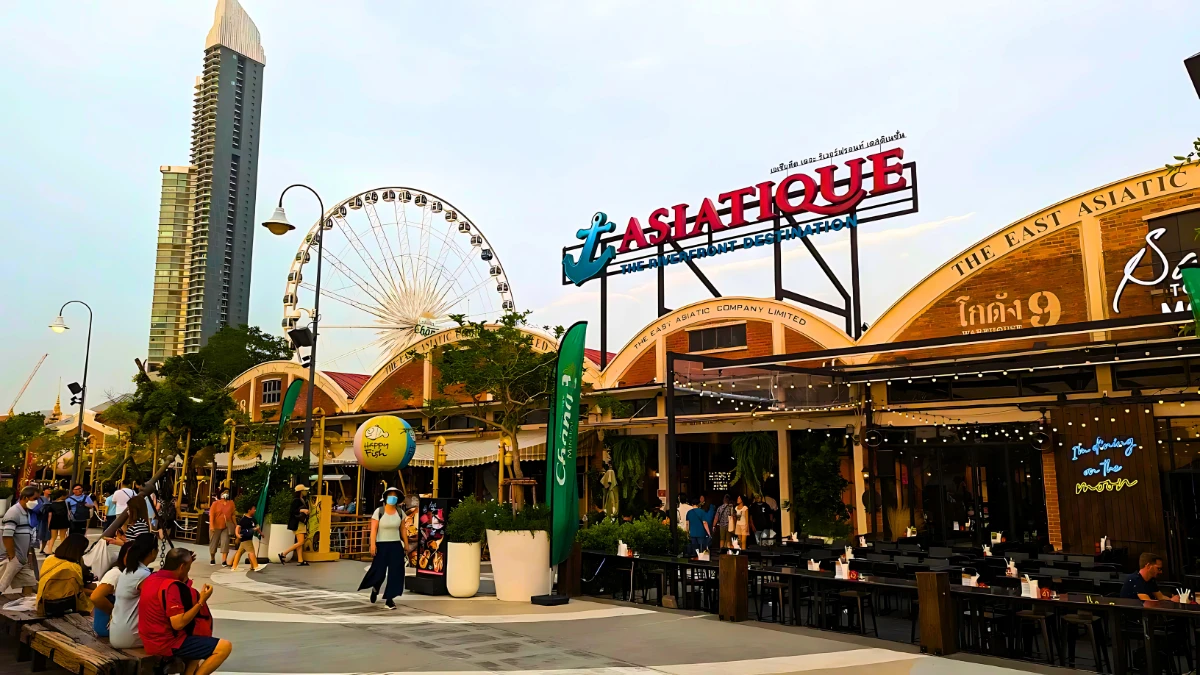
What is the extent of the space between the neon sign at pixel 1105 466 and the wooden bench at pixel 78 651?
13.5 metres

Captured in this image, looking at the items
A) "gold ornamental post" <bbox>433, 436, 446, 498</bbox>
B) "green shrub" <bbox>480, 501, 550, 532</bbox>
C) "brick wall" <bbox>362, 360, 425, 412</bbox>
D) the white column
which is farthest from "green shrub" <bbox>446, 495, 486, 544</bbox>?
"brick wall" <bbox>362, 360, 425, 412</bbox>

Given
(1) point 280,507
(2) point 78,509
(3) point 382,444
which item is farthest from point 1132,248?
(2) point 78,509

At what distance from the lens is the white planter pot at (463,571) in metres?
11.5

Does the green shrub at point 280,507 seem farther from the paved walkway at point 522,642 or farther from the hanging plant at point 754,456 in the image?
the hanging plant at point 754,456

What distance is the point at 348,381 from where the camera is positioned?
32406 mm

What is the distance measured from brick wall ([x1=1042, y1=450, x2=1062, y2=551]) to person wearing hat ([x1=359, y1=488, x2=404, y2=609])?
36.1 ft

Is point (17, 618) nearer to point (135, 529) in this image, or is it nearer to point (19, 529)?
point (19, 529)

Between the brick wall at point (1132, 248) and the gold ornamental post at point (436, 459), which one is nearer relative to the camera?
the brick wall at point (1132, 248)

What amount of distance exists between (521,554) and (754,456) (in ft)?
30.3

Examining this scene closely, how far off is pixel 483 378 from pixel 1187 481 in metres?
12.4

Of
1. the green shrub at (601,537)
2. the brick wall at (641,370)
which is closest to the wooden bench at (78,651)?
the green shrub at (601,537)

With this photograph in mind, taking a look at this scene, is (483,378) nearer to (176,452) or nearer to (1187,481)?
(176,452)

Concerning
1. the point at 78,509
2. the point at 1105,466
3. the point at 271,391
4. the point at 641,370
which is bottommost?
the point at 78,509

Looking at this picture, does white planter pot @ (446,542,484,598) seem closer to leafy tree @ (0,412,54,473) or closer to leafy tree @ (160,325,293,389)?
leafy tree @ (0,412,54,473)
